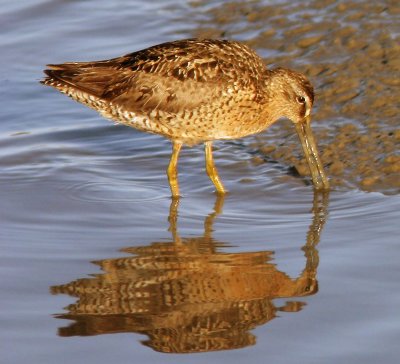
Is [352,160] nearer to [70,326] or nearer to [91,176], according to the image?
[91,176]

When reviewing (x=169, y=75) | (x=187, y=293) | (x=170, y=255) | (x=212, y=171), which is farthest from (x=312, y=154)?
(x=187, y=293)

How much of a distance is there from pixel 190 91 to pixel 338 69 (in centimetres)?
217

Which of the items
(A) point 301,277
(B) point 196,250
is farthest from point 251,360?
(B) point 196,250

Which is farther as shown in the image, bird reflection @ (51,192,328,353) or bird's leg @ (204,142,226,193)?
bird's leg @ (204,142,226,193)

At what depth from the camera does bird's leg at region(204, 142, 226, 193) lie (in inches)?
293

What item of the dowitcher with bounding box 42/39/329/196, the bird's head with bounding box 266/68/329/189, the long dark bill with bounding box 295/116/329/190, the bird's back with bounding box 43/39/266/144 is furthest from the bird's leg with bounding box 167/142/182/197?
the long dark bill with bounding box 295/116/329/190

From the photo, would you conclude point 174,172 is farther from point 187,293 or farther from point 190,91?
point 187,293

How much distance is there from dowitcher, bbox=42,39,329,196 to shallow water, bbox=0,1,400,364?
40 cm

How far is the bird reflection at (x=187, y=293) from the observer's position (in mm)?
5160

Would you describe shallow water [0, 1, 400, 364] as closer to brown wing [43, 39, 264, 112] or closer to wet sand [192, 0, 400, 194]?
wet sand [192, 0, 400, 194]

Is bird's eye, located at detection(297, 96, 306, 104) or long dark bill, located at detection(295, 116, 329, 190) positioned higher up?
bird's eye, located at detection(297, 96, 306, 104)

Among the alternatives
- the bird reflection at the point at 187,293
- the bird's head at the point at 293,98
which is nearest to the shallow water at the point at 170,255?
the bird reflection at the point at 187,293

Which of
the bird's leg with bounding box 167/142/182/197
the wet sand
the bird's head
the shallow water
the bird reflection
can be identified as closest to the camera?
the shallow water

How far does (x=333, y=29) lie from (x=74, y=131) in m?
2.52
